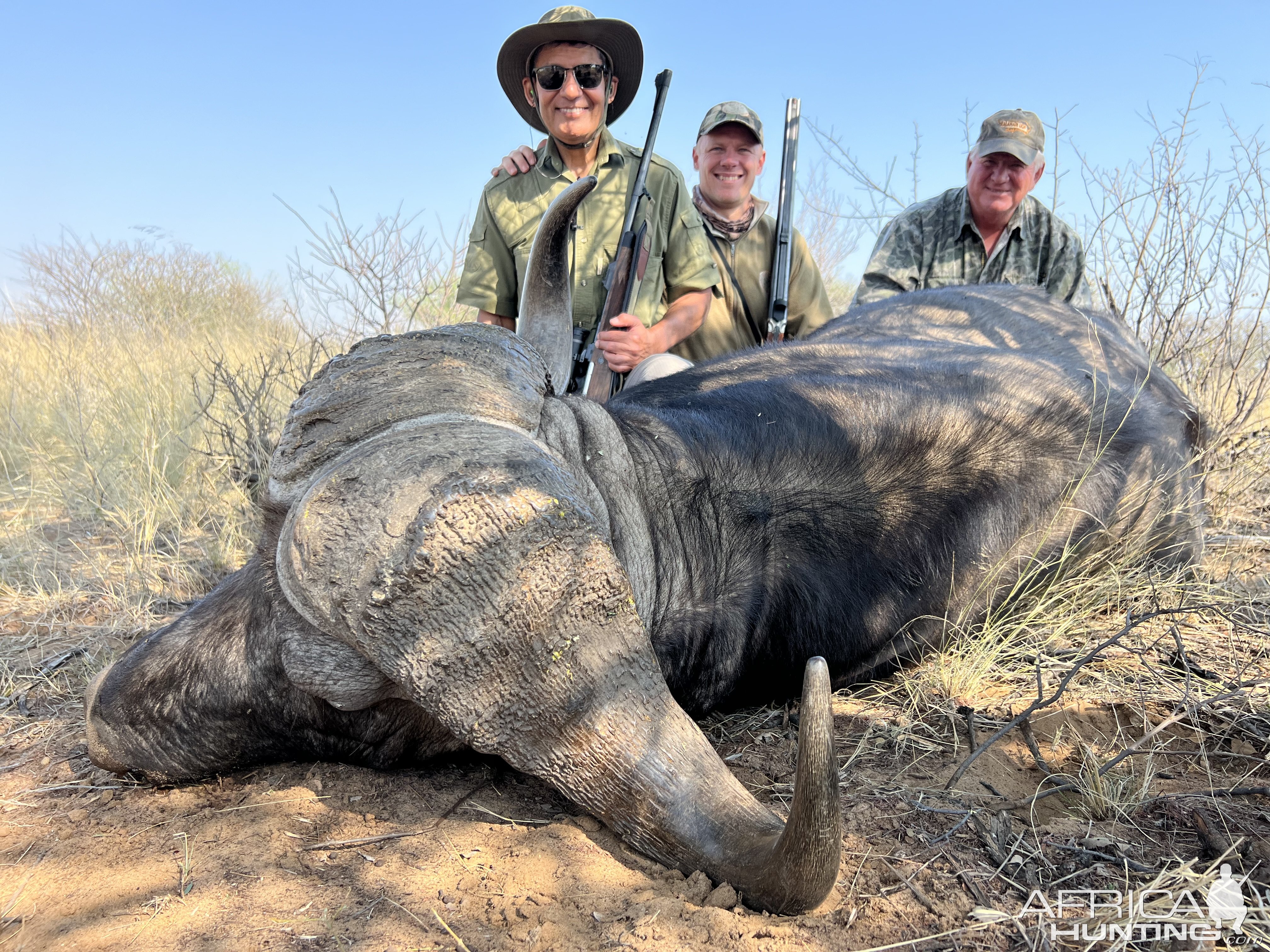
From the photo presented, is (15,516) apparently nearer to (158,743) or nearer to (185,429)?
(185,429)

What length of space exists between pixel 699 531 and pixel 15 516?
5027 millimetres

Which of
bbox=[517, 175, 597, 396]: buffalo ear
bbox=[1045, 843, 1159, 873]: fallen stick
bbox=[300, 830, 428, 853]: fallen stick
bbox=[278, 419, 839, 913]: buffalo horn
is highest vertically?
bbox=[517, 175, 597, 396]: buffalo ear

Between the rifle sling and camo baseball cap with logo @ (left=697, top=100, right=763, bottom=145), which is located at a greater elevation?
camo baseball cap with logo @ (left=697, top=100, right=763, bottom=145)

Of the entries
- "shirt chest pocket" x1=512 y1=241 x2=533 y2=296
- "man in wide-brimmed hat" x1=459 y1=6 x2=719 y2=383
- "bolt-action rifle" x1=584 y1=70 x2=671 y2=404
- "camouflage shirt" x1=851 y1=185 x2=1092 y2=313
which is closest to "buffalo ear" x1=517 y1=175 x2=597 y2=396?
"bolt-action rifle" x1=584 y1=70 x2=671 y2=404

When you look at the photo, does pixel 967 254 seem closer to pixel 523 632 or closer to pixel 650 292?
pixel 650 292

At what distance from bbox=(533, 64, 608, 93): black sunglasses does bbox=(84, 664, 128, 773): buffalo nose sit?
4187mm

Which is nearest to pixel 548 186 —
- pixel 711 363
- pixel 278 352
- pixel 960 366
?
pixel 278 352

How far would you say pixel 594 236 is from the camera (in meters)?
5.68

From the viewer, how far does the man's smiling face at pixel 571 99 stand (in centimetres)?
532

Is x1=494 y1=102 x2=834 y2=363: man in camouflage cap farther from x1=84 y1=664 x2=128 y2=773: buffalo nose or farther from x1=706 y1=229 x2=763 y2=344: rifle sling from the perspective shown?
x1=84 y1=664 x2=128 y2=773: buffalo nose

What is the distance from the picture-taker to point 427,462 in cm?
154

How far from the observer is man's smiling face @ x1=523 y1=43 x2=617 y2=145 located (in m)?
5.32

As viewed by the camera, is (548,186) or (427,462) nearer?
(427,462)

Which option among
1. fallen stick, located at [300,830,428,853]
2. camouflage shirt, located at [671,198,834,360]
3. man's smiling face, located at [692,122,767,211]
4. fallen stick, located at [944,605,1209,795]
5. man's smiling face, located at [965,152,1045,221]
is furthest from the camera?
camouflage shirt, located at [671,198,834,360]
